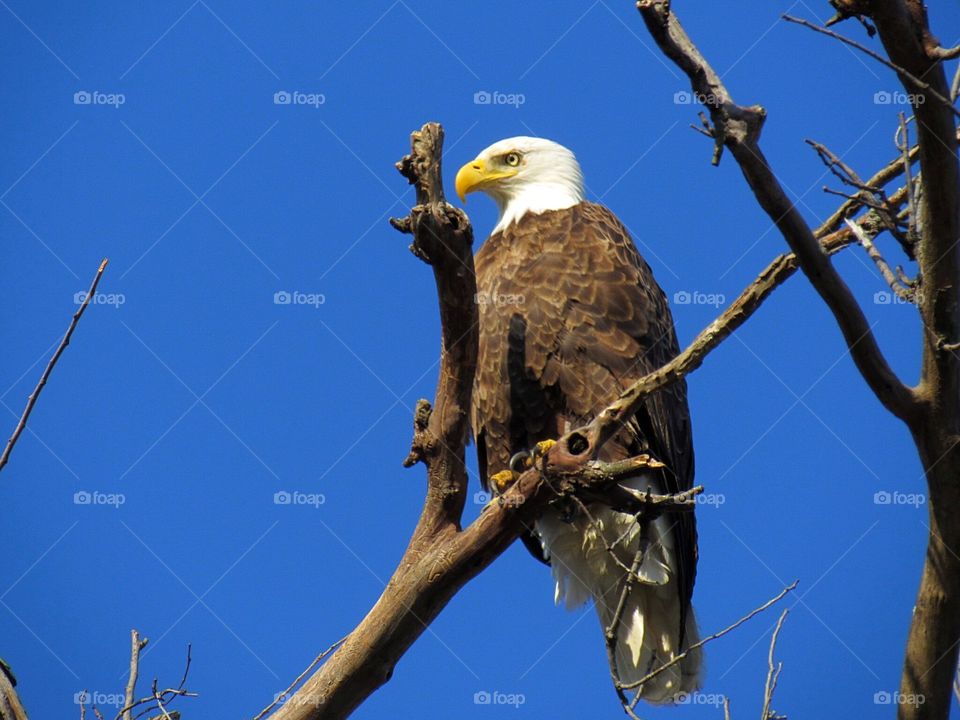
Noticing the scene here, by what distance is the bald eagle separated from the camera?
468 centimetres

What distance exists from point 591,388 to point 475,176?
144cm


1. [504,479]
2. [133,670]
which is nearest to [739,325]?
[504,479]

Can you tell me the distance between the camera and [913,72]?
113 inches

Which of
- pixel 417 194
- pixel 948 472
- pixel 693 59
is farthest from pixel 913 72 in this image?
pixel 417 194

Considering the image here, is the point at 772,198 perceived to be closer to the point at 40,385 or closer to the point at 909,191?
the point at 909,191

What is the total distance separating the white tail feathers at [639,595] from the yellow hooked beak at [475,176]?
170 cm

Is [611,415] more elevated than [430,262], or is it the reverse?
Result: [430,262]

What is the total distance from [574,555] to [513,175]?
6.36 feet

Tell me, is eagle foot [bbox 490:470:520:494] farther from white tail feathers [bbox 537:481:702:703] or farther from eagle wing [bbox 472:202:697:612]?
white tail feathers [bbox 537:481:702:703]

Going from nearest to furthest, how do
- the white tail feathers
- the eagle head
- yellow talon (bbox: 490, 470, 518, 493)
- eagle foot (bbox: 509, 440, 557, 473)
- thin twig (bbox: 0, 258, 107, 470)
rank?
thin twig (bbox: 0, 258, 107, 470) < eagle foot (bbox: 509, 440, 557, 473) < yellow talon (bbox: 490, 470, 518, 493) < the white tail feathers < the eagle head

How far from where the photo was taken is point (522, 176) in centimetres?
556

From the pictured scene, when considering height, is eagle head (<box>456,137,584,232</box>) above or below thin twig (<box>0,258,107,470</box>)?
above

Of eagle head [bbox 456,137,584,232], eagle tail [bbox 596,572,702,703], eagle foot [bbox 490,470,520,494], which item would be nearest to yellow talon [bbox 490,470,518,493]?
eagle foot [bbox 490,470,520,494]

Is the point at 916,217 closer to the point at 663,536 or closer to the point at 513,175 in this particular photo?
the point at 663,536
